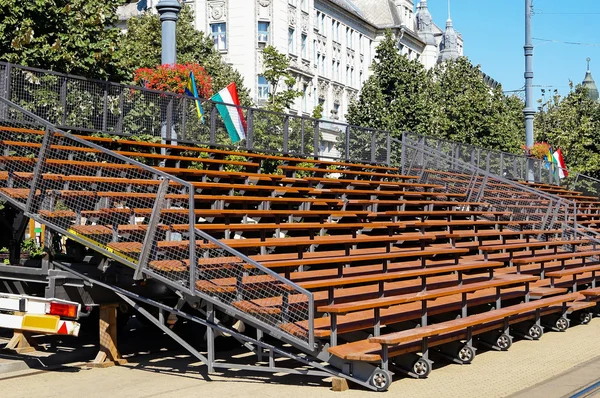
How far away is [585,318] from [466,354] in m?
5.10

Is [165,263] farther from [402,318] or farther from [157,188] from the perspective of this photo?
[402,318]

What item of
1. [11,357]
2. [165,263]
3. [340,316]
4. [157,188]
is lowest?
[11,357]

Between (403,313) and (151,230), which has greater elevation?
(151,230)

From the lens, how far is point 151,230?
10.0 metres

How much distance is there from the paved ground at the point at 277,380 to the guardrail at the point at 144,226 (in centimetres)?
72

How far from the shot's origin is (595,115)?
4500 centimetres

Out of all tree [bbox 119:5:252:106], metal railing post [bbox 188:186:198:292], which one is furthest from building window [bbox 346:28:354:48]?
metal railing post [bbox 188:186:198:292]

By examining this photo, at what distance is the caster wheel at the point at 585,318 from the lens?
15922 millimetres

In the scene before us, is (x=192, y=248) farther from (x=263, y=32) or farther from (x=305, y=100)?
(x=305, y=100)

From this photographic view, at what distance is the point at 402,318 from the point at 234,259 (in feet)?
7.97

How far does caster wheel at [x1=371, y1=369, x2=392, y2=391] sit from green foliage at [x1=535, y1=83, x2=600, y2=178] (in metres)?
34.6

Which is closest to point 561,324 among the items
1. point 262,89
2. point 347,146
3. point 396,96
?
point 347,146

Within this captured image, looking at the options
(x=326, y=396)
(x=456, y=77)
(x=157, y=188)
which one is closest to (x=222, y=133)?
(x=157, y=188)

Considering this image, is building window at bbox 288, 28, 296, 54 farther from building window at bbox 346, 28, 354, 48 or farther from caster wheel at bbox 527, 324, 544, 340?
caster wheel at bbox 527, 324, 544, 340
